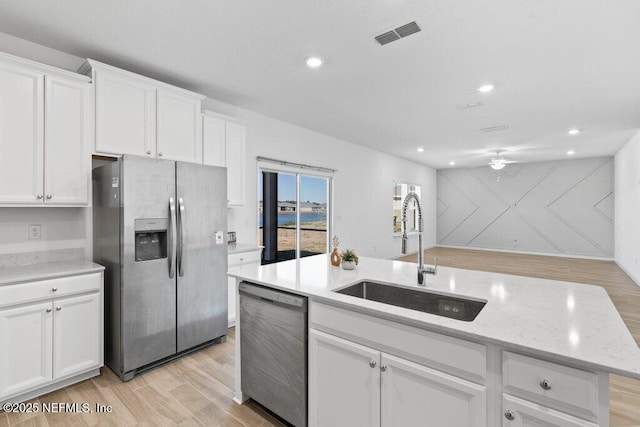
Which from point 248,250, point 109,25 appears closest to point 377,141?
point 248,250

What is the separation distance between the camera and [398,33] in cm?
245

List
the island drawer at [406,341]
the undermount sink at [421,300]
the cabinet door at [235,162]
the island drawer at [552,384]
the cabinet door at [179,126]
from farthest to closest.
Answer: the cabinet door at [235,162]
the cabinet door at [179,126]
the undermount sink at [421,300]
the island drawer at [406,341]
the island drawer at [552,384]

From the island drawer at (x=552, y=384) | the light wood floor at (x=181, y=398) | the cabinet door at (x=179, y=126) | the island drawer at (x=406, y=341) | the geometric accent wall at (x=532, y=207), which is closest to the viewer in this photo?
the island drawer at (x=552, y=384)

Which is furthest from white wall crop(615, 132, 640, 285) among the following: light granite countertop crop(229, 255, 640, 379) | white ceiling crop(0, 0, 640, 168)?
light granite countertop crop(229, 255, 640, 379)

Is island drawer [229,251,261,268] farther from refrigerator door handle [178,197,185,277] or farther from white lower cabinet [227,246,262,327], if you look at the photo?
refrigerator door handle [178,197,185,277]

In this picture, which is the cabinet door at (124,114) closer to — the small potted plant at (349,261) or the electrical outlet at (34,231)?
the electrical outlet at (34,231)

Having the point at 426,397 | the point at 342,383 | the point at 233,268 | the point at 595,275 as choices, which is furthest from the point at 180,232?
the point at 595,275

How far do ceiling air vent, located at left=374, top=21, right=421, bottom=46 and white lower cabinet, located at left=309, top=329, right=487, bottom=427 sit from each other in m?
2.28

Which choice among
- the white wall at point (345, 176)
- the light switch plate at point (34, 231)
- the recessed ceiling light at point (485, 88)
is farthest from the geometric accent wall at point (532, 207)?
the light switch plate at point (34, 231)

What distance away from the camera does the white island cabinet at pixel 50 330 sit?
210 cm

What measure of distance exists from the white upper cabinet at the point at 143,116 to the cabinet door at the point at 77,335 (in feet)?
4.18

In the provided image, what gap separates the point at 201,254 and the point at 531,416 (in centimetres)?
270

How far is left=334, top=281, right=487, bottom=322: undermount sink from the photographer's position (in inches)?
66.2

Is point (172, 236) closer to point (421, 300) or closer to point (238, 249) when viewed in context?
point (238, 249)
